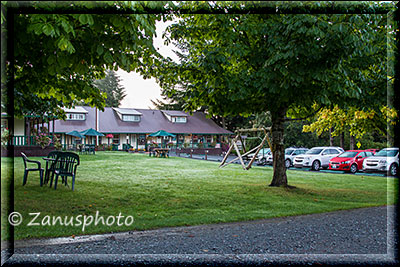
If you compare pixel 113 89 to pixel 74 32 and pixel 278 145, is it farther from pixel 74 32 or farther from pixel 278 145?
pixel 74 32

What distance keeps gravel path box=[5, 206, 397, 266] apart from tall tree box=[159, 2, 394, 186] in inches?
119

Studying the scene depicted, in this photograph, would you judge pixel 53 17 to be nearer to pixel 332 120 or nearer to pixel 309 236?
pixel 309 236

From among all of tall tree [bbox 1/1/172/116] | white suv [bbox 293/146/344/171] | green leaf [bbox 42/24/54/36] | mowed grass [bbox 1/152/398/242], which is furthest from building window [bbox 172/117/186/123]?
green leaf [bbox 42/24/54/36]

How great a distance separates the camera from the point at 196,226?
18.5ft

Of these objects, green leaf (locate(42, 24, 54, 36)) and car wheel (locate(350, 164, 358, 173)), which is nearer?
green leaf (locate(42, 24, 54, 36))

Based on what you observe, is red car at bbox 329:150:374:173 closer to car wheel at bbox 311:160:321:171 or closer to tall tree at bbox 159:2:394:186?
car wheel at bbox 311:160:321:171

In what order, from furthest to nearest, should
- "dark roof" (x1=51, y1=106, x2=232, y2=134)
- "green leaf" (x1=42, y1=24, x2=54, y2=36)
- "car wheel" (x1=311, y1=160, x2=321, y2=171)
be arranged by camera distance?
"dark roof" (x1=51, y1=106, x2=232, y2=134)
"car wheel" (x1=311, y1=160, x2=321, y2=171)
"green leaf" (x1=42, y1=24, x2=54, y2=36)

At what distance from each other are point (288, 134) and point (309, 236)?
32.4 meters

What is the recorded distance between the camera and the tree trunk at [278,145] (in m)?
9.76

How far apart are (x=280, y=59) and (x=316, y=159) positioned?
15848mm

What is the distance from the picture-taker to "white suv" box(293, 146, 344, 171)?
68.3 ft

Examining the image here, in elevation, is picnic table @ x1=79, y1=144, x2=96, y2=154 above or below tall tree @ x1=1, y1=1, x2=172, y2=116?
below

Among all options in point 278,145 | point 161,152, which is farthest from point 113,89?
point 278,145

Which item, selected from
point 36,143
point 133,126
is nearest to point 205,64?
point 36,143
